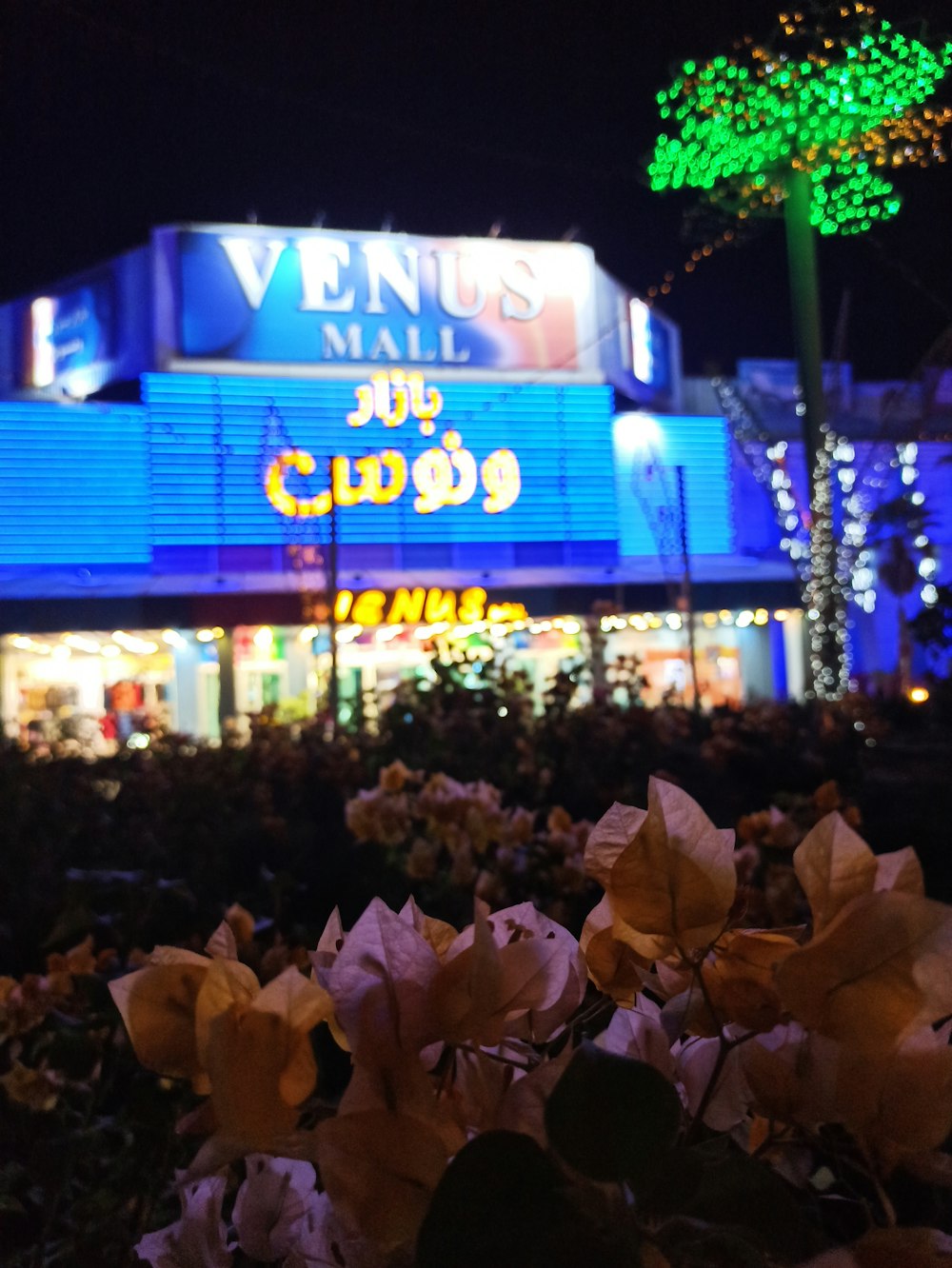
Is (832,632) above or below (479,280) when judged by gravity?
below

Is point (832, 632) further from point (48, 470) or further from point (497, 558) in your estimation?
point (48, 470)

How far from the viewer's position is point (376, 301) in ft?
55.2

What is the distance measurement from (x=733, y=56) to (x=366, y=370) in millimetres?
7969

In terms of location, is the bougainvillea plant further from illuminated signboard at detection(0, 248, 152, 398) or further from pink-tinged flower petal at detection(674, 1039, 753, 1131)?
illuminated signboard at detection(0, 248, 152, 398)

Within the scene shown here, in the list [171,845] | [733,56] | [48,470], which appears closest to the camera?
[171,845]

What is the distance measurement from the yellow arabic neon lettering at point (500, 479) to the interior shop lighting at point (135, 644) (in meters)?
5.12

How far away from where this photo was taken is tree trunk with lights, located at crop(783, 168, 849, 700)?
41.6 ft

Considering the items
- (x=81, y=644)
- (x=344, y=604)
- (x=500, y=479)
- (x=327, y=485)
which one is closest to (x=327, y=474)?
(x=327, y=485)

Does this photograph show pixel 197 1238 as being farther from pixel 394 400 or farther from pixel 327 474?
pixel 394 400

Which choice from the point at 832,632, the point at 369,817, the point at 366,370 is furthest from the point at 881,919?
the point at 366,370

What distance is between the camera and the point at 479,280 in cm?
1717

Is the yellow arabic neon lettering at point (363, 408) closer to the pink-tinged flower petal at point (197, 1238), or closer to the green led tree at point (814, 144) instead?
the green led tree at point (814, 144)

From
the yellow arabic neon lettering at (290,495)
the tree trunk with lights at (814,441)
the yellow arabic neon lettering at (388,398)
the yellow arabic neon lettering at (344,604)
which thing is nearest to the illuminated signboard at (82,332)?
the yellow arabic neon lettering at (388,398)

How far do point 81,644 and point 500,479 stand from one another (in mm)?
6222
